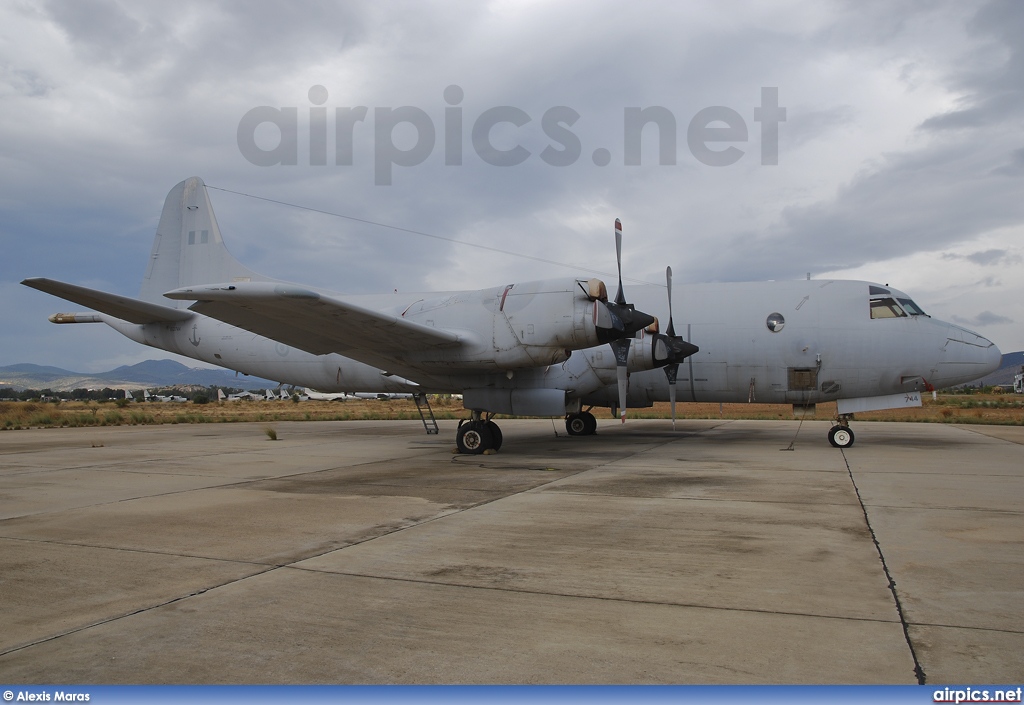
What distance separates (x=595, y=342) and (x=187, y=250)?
47.9 ft

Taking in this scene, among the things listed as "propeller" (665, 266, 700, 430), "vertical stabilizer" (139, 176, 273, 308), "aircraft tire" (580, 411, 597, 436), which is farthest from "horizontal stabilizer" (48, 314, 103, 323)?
"propeller" (665, 266, 700, 430)

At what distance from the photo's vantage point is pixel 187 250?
20906 mm

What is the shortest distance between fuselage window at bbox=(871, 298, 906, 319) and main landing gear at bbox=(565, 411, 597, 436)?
8.04 m

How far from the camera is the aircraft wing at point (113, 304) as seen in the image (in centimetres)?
1340

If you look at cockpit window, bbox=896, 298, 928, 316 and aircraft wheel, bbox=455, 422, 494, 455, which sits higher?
cockpit window, bbox=896, 298, 928, 316

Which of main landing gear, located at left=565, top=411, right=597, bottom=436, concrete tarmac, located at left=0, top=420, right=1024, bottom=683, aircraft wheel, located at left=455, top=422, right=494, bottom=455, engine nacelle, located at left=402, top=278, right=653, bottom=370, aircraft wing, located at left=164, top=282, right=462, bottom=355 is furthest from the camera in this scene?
main landing gear, located at left=565, top=411, right=597, bottom=436

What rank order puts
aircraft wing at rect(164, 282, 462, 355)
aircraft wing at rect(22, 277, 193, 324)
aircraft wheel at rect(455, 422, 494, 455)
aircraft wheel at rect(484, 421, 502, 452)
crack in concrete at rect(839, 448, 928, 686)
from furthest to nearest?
aircraft wheel at rect(484, 421, 502, 452), aircraft wheel at rect(455, 422, 494, 455), aircraft wing at rect(22, 277, 193, 324), aircraft wing at rect(164, 282, 462, 355), crack in concrete at rect(839, 448, 928, 686)

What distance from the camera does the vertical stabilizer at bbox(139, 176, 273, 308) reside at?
20.6 meters

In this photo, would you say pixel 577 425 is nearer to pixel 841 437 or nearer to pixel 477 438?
pixel 477 438

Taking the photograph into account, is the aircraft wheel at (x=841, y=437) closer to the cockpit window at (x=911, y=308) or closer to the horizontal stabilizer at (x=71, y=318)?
the cockpit window at (x=911, y=308)

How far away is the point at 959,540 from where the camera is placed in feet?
20.4

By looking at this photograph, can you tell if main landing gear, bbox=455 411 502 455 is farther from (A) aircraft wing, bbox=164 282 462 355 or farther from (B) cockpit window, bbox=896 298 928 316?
(B) cockpit window, bbox=896 298 928 316

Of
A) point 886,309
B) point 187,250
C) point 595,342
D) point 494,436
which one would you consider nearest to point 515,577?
point 595,342

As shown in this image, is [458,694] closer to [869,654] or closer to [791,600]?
[869,654]
